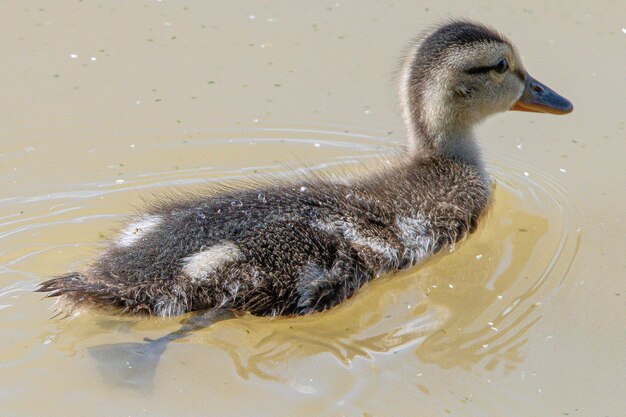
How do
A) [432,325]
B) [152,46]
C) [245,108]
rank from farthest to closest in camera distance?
1. [152,46]
2. [245,108]
3. [432,325]

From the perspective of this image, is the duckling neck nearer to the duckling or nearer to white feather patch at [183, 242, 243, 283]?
the duckling

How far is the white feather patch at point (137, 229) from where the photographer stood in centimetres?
379

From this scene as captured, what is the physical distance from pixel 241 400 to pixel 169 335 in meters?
0.44

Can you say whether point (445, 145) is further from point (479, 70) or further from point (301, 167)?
point (301, 167)

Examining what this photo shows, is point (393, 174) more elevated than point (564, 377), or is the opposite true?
point (393, 174)

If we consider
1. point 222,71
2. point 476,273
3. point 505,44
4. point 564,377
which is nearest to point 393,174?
point 476,273

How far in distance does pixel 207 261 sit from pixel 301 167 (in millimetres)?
1307

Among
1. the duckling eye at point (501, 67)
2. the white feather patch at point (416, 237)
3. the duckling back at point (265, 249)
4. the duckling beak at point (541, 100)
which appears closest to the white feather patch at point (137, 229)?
the duckling back at point (265, 249)

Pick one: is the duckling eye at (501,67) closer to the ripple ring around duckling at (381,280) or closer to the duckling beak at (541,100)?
the duckling beak at (541,100)

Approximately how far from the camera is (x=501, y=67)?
463 cm

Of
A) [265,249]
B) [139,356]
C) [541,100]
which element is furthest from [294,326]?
[541,100]

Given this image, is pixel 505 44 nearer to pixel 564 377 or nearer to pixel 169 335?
pixel 564 377

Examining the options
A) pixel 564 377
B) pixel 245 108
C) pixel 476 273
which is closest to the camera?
pixel 564 377

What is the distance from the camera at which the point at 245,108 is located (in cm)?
527
